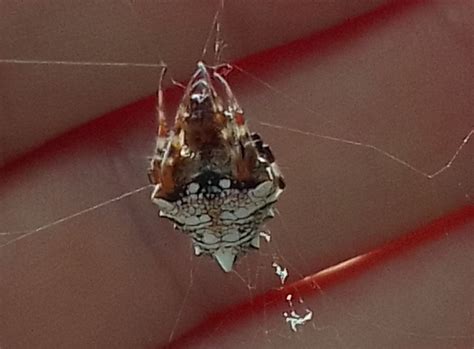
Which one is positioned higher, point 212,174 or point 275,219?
point 212,174

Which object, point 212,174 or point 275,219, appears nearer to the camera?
point 212,174

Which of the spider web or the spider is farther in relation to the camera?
the spider web

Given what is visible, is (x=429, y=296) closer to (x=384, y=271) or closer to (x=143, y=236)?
(x=384, y=271)

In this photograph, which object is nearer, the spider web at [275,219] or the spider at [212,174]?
the spider at [212,174]
